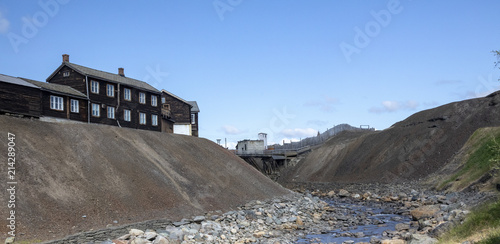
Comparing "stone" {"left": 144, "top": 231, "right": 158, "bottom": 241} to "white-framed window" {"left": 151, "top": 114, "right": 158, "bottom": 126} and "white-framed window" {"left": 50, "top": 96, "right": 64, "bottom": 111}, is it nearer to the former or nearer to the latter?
"white-framed window" {"left": 50, "top": 96, "right": 64, "bottom": 111}

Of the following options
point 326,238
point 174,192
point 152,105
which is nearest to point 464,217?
point 326,238

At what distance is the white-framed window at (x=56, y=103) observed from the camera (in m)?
Answer: 38.1

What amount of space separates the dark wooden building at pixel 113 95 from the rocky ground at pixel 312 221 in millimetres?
19671

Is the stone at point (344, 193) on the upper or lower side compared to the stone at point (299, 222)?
upper

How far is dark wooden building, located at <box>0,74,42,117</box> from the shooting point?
3340 cm

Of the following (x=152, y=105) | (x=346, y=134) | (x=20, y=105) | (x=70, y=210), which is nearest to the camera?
(x=70, y=210)

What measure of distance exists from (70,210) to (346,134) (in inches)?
2661

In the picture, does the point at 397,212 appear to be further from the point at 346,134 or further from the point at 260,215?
the point at 346,134

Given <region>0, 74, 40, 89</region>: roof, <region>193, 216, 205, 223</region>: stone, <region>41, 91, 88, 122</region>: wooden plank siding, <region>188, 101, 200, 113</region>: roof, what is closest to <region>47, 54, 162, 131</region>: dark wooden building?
<region>41, 91, 88, 122</region>: wooden plank siding

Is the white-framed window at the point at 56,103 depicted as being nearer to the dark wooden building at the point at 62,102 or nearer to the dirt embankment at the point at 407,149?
the dark wooden building at the point at 62,102

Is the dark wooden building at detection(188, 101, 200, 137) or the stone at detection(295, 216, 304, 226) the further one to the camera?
the dark wooden building at detection(188, 101, 200, 137)

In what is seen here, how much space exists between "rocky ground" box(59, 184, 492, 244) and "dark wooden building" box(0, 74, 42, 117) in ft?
61.0

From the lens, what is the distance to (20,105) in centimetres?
3475

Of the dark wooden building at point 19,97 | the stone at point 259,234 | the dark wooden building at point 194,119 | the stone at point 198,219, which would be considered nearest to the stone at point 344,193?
the stone at point 259,234
